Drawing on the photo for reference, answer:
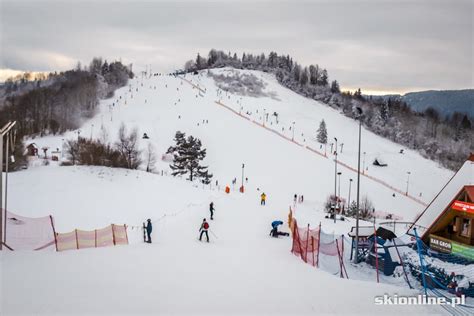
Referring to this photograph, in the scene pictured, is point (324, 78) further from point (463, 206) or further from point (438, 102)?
point (463, 206)

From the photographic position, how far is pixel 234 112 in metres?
84.9

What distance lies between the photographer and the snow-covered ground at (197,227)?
10.2 meters

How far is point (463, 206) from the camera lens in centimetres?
1884

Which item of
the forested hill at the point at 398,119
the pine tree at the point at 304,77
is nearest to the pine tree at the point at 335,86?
the forested hill at the point at 398,119

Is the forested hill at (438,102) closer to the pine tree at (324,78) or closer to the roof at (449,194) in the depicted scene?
the pine tree at (324,78)

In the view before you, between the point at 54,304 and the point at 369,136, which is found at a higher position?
the point at 369,136

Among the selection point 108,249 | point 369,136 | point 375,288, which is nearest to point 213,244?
point 108,249

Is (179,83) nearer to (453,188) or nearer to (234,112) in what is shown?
(234,112)

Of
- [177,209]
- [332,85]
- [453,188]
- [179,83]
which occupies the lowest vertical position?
[177,209]

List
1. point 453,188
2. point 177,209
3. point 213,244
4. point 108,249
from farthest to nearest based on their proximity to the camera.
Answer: point 177,209 < point 453,188 < point 213,244 < point 108,249

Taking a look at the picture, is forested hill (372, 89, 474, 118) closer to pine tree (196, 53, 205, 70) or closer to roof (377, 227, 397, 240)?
pine tree (196, 53, 205, 70)

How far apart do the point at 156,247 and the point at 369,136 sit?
83642 millimetres

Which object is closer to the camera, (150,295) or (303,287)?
(150,295)

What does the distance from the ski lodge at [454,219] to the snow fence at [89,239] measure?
1545 cm
